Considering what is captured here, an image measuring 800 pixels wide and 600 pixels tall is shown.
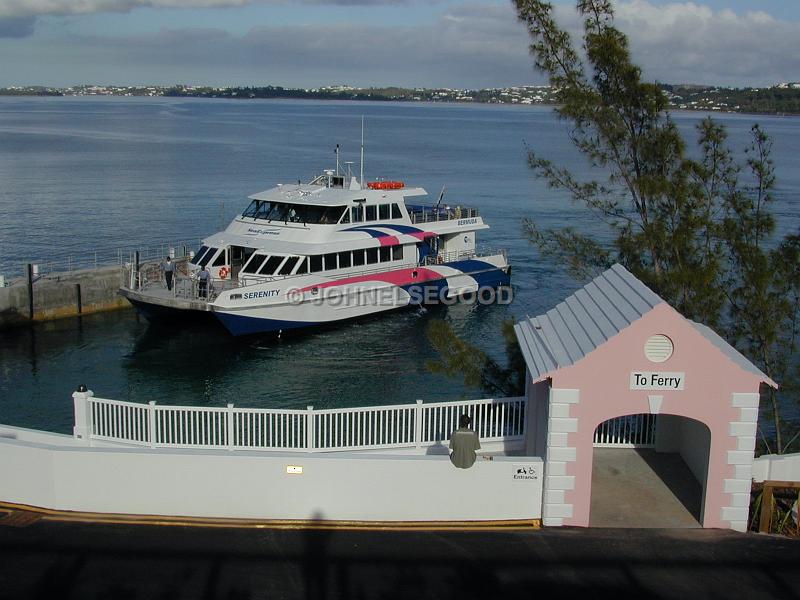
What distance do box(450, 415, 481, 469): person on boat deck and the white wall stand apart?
13 cm

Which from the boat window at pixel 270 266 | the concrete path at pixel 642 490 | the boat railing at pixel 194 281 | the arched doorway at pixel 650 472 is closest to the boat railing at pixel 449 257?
the boat railing at pixel 194 281

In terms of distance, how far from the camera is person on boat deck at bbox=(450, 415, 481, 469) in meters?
11.3

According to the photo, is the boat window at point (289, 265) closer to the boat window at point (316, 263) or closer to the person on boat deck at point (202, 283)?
the boat window at point (316, 263)

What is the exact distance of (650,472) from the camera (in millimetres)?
13148

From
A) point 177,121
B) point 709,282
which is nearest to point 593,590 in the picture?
point 709,282

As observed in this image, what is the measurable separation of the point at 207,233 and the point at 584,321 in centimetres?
3922

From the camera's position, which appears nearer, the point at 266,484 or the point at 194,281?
the point at 266,484

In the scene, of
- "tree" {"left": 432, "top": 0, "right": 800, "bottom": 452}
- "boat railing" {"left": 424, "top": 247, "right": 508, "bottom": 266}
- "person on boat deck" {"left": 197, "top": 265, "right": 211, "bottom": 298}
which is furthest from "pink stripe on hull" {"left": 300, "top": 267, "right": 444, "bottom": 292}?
"tree" {"left": 432, "top": 0, "right": 800, "bottom": 452}

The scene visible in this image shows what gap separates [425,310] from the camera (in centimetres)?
3466

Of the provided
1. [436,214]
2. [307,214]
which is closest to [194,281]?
[307,214]

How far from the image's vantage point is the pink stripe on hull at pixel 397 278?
3044 cm

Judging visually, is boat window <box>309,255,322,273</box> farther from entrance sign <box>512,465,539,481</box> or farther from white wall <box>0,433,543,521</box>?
entrance sign <box>512,465,539,481</box>

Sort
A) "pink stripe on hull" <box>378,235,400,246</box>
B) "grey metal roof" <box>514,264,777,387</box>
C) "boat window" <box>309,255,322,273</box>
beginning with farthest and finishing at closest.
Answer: "pink stripe on hull" <box>378,235,400,246</box>, "boat window" <box>309,255,322,273</box>, "grey metal roof" <box>514,264,777,387</box>

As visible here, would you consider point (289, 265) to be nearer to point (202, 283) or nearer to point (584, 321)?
point (202, 283)
